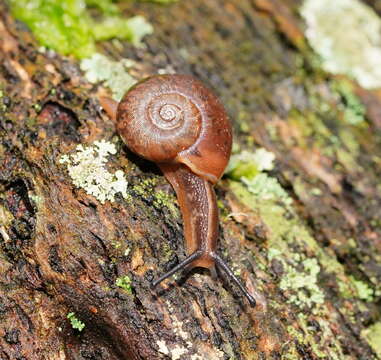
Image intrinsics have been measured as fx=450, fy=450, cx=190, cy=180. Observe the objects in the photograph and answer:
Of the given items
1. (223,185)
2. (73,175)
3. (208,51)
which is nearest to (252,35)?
(208,51)

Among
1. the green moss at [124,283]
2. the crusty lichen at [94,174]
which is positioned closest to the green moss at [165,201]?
the crusty lichen at [94,174]

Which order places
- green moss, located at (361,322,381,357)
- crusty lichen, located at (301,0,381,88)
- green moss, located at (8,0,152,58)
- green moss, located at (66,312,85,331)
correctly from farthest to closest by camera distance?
crusty lichen, located at (301,0,381,88) < green moss, located at (8,0,152,58) < green moss, located at (361,322,381,357) < green moss, located at (66,312,85,331)

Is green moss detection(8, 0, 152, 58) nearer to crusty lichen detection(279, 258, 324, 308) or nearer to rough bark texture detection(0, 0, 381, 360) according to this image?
rough bark texture detection(0, 0, 381, 360)

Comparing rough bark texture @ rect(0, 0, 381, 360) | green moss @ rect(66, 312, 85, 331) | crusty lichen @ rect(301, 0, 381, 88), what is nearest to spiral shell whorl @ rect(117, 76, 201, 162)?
rough bark texture @ rect(0, 0, 381, 360)

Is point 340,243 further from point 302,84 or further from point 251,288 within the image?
point 302,84

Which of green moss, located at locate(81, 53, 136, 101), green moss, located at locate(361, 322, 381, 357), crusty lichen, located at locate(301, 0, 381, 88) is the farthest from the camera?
crusty lichen, located at locate(301, 0, 381, 88)

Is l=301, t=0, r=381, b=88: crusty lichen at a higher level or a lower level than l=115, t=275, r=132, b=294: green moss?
higher
